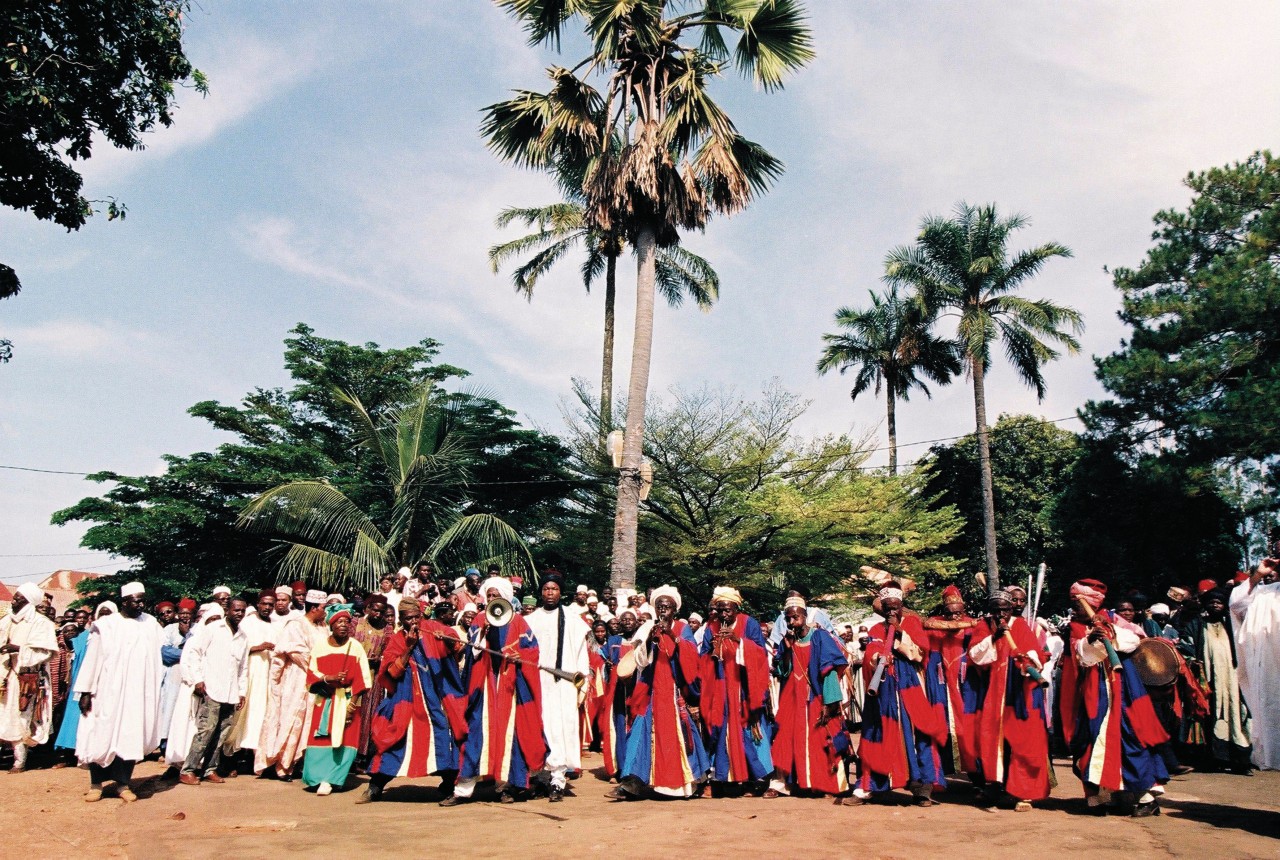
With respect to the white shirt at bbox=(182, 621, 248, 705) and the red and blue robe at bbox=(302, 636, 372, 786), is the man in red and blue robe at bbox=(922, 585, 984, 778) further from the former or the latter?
the white shirt at bbox=(182, 621, 248, 705)

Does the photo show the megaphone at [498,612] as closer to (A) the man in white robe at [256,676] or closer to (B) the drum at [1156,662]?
(A) the man in white robe at [256,676]

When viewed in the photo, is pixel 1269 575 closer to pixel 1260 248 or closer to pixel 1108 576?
A: pixel 1260 248

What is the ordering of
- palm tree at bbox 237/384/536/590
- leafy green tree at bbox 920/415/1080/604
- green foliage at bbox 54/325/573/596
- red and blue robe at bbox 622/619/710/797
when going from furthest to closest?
leafy green tree at bbox 920/415/1080/604, green foliage at bbox 54/325/573/596, palm tree at bbox 237/384/536/590, red and blue robe at bbox 622/619/710/797

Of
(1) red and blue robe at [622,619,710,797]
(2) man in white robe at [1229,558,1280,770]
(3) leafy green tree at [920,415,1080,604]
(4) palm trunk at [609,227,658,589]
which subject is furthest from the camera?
(3) leafy green tree at [920,415,1080,604]

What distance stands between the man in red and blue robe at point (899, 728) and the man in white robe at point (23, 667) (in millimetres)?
8309

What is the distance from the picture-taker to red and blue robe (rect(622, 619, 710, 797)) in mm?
8602

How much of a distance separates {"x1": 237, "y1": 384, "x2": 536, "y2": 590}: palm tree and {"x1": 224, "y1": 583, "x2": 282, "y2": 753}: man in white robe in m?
10.6

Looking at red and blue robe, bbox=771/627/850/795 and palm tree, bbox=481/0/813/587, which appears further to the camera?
palm tree, bbox=481/0/813/587

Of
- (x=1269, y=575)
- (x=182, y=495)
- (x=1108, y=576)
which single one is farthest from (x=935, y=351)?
(x=1269, y=575)

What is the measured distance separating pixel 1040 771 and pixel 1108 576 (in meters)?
23.1

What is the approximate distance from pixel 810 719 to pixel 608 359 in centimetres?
1899

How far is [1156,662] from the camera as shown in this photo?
8188mm

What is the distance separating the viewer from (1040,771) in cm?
803

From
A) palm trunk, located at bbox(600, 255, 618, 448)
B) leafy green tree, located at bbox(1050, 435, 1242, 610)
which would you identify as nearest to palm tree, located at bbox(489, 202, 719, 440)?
palm trunk, located at bbox(600, 255, 618, 448)
